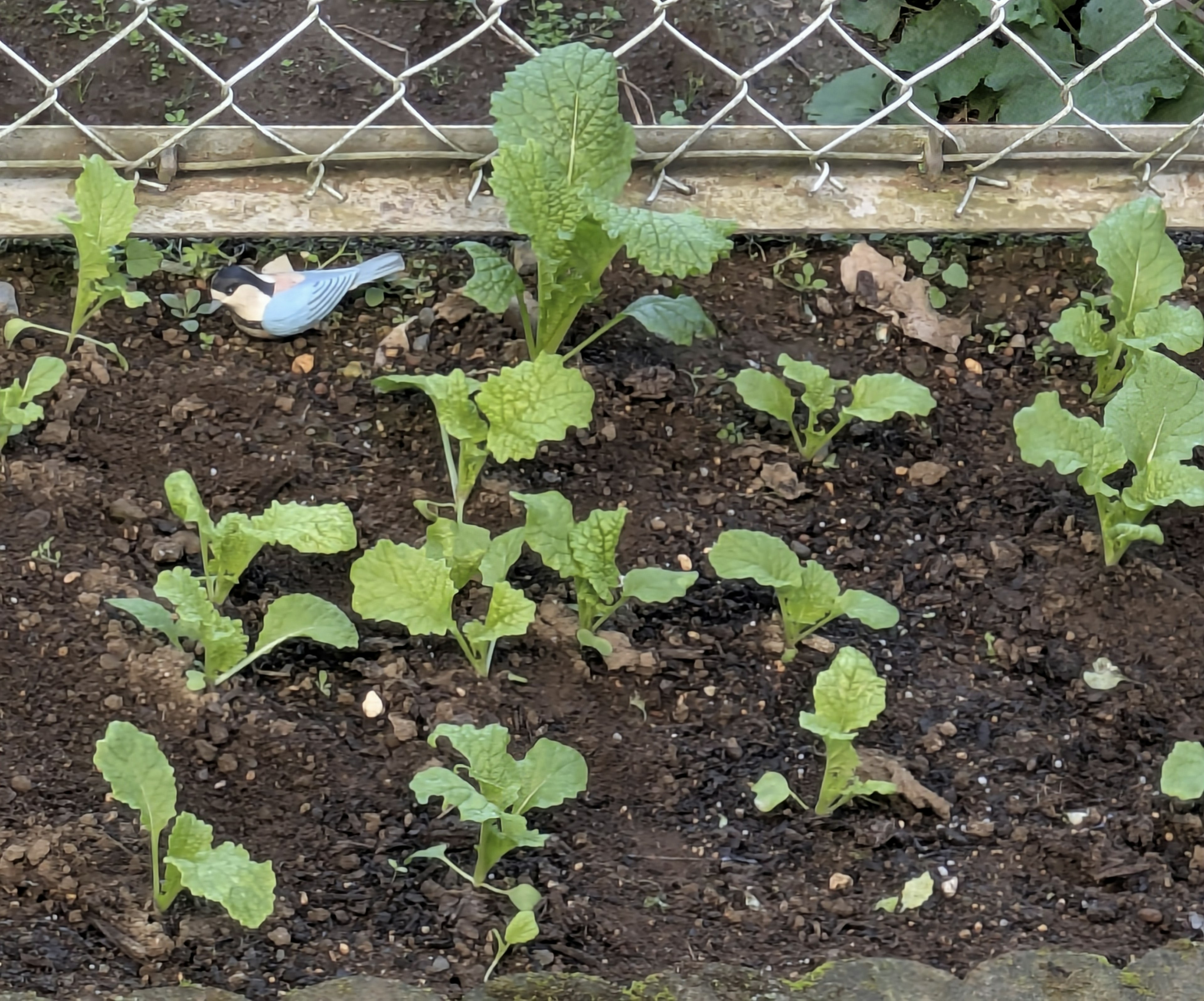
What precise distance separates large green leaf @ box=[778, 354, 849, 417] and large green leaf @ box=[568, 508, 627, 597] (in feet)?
1.07

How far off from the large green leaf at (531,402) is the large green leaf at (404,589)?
176 mm

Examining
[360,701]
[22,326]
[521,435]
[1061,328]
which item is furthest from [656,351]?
[22,326]

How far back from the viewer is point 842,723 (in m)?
1.51

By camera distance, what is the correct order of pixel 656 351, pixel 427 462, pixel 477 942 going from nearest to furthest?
pixel 477 942 → pixel 427 462 → pixel 656 351

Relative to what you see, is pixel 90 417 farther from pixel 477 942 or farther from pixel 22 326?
pixel 477 942

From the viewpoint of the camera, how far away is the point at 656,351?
6.30 feet

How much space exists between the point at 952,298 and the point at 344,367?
2.73 ft

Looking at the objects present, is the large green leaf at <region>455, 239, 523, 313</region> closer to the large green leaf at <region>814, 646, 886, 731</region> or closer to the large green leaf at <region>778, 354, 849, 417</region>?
the large green leaf at <region>778, 354, 849, 417</region>

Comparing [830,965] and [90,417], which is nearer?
[830,965]

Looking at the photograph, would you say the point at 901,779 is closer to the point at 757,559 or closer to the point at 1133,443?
the point at 757,559

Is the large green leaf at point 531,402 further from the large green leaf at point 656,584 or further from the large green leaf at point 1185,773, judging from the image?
the large green leaf at point 1185,773

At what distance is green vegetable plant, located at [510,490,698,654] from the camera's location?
1586 mm

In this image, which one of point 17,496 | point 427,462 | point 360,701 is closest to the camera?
point 360,701

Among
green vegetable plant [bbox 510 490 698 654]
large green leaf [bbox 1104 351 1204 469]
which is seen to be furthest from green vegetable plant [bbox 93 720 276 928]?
large green leaf [bbox 1104 351 1204 469]
